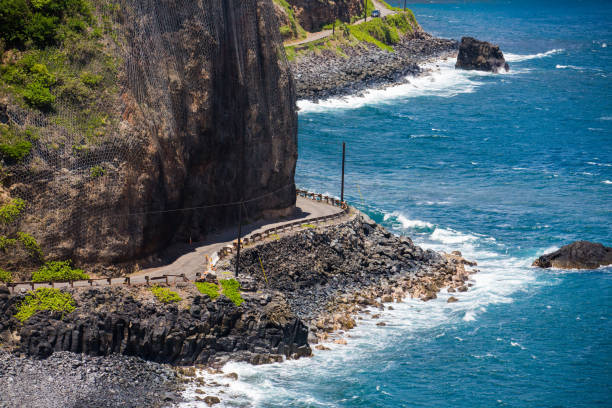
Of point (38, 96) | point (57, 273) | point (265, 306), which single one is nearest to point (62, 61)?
point (38, 96)

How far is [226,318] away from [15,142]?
18.8 m

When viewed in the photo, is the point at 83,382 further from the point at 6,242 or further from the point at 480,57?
the point at 480,57

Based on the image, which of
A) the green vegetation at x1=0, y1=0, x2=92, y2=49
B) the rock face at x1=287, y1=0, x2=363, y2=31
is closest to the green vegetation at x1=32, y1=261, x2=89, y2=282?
the green vegetation at x1=0, y1=0, x2=92, y2=49

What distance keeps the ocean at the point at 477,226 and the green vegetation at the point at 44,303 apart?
39.0ft

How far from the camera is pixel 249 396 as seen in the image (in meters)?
54.0

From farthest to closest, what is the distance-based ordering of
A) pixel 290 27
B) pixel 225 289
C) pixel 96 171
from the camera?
1. pixel 290 27
2. pixel 225 289
3. pixel 96 171

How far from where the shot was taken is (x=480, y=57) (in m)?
181

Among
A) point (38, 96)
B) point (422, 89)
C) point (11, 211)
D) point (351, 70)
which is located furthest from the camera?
point (422, 89)

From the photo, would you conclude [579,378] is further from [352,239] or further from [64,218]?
[64,218]

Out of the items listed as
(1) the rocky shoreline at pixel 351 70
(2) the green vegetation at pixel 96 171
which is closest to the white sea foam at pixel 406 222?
(2) the green vegetation at pixel 96 171

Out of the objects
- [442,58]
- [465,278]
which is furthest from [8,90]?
[442,58]

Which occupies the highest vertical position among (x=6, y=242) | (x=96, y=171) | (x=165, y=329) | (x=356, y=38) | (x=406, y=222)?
(x=356, y=38)

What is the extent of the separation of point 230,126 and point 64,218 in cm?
1905

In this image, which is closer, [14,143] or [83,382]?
[83,382]
